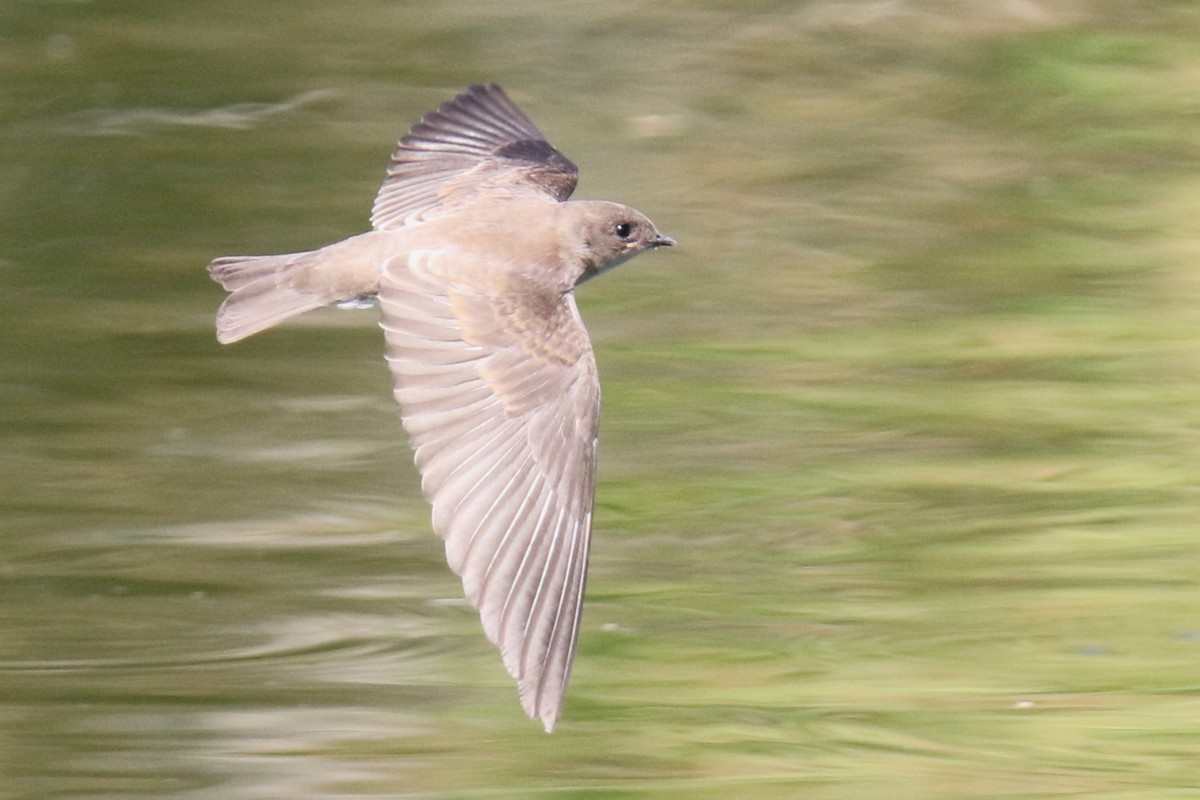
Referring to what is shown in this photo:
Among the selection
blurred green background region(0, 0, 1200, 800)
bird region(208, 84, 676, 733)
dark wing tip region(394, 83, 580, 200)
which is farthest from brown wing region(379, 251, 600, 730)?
dark wing tip region(394, 83, 580, 200)

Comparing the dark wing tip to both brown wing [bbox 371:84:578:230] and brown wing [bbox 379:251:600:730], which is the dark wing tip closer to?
brown wing [bbox 371:84:578:230]

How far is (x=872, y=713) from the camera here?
19.1ft

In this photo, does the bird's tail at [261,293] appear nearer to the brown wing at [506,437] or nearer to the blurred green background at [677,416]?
the brown wing at [506,437]

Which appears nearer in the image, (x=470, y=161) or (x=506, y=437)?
(x=506, y=437)

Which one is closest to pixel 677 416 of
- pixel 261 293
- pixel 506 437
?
pixel 261 293

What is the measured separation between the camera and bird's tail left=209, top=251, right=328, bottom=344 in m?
5.55

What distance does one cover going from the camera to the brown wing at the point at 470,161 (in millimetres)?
6457

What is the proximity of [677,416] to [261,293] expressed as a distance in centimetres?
211

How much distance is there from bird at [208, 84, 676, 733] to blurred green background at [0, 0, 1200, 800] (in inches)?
31.9

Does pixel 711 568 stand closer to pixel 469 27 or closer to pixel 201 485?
pixel 201 485

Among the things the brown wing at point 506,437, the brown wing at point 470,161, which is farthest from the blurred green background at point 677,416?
the brown wing at point 470,161

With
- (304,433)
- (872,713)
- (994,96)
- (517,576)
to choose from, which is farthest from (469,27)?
(517,576)

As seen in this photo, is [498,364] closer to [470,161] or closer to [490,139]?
[470,161]

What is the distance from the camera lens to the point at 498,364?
204 inches
